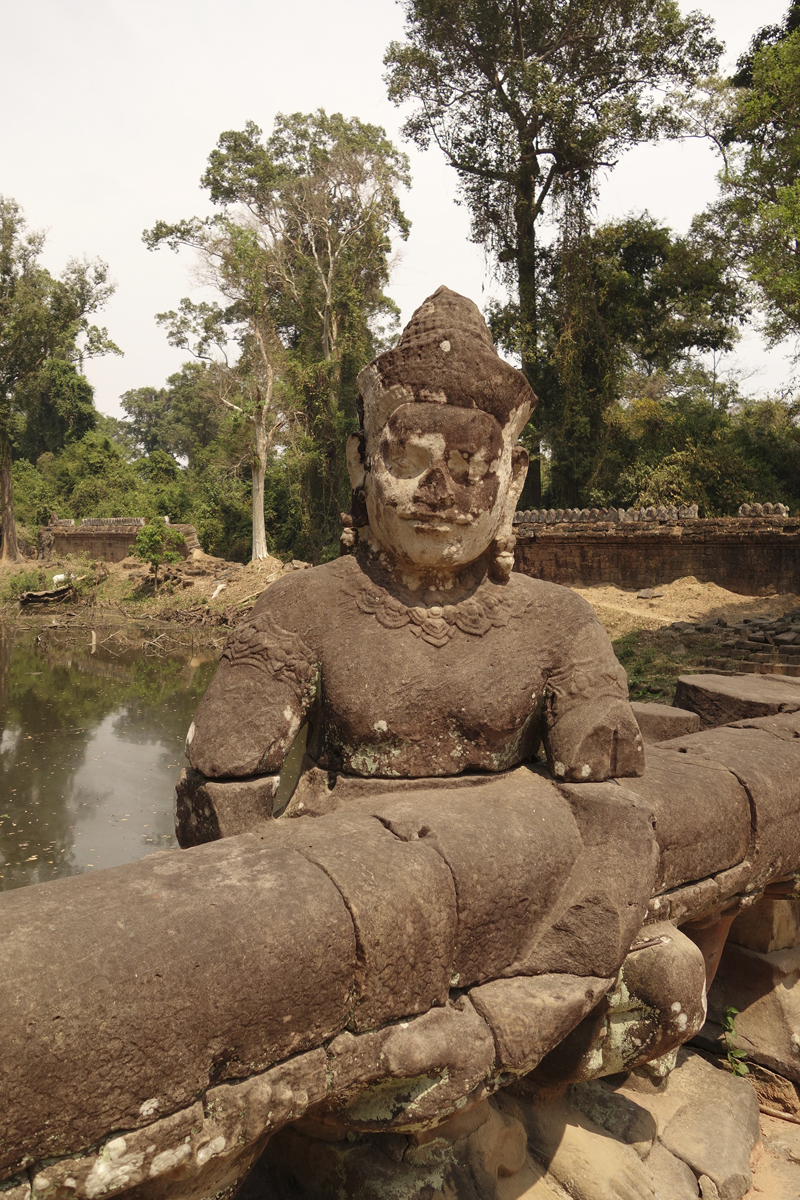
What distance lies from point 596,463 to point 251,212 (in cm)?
1449

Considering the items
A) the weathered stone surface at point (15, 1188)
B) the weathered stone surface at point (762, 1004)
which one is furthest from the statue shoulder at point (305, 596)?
the weathered stone surface at point (762, 1004)

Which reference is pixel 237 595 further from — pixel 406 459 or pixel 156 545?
pixel 406 459

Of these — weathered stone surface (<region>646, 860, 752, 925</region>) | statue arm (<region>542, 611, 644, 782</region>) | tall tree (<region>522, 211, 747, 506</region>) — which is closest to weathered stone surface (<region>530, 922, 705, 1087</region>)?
weathered stone surface (<region>646, 860, 752, 925</region>)

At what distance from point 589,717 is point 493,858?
0.62 metres

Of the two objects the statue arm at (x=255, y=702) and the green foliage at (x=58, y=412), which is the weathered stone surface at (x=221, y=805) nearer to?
the statue arm at (x=255, y=702)

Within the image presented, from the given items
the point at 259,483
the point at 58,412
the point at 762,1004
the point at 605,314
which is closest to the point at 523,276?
the point at 605,314

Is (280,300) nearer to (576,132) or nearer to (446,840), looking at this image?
(576,132)

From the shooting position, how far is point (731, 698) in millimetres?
4020

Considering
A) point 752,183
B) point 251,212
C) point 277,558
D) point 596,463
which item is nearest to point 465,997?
point 752,183

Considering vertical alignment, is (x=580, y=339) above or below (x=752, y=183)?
below

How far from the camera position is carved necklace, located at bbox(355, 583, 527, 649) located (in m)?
2.45

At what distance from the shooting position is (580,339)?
21312 millimetres

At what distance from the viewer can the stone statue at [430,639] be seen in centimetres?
234

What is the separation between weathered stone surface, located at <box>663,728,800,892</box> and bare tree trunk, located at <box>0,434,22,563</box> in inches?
1155
